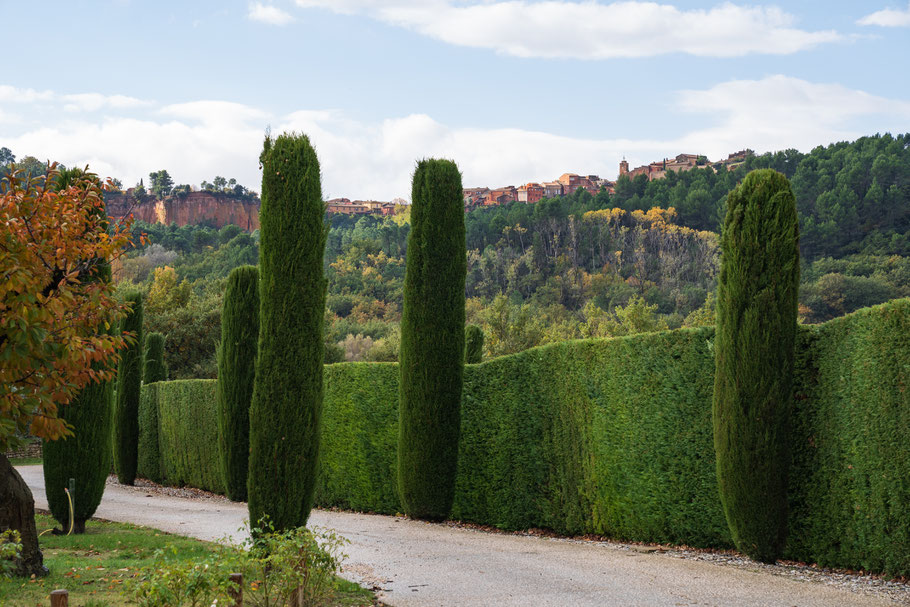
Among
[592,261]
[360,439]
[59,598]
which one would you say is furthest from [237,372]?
[592,261]

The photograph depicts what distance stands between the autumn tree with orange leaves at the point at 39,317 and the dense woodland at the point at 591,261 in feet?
81.5

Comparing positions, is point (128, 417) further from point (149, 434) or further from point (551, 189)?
point (551, 189)

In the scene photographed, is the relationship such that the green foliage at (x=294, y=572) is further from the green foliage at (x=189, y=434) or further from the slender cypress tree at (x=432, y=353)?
the green foliage at (x=189, y=434)

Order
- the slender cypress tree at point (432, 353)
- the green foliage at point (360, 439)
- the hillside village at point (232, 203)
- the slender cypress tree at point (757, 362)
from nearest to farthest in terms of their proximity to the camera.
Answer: the slender cypress tree at point (757, 362) → the slender cypress tree at point (432, 353) → the green foliage at point (360, 439) → the hillside village at point (232, 203)

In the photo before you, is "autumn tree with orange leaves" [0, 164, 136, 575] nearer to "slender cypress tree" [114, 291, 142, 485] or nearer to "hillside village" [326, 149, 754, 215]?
"slender cypress tree" [114, 291, 142, 485]

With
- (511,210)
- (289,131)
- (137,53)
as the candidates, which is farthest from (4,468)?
(511,210)

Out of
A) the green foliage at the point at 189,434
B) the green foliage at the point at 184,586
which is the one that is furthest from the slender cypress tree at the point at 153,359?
the green foliage at the point at 184,586

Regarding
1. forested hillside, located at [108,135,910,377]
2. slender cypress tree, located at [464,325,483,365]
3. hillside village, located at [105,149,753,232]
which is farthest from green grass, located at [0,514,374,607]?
hillside village, located at [105,149,753,232]

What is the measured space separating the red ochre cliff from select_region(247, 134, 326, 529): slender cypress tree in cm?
7954

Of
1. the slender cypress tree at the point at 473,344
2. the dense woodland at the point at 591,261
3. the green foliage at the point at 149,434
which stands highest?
the dense woodland at the point at 591,261

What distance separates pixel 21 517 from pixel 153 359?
1664 cm

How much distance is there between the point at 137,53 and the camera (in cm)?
983

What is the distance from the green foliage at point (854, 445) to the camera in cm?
648

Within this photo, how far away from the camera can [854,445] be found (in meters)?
6.91
